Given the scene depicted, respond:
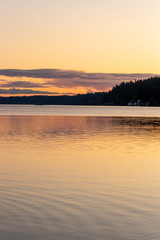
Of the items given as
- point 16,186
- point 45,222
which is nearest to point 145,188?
point 16,186

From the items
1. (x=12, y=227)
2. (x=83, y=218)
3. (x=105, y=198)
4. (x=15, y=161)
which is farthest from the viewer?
(x=15, y=161)

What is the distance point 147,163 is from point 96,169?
13.6 feet

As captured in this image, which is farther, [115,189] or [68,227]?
[115,189]

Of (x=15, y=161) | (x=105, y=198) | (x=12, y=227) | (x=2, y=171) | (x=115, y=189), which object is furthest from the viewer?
(x=15, y=161)

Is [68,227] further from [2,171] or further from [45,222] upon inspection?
[2,171]

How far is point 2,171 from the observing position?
71.2 ft

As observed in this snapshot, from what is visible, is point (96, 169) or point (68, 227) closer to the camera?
point (68, 227)

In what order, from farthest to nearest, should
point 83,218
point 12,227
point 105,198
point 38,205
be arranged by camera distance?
point 105,198 → point 38,205 → point 83,218 → point 12,227

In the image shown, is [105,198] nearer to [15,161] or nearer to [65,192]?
[65,192]

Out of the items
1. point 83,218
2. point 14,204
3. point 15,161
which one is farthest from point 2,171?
point 83,218

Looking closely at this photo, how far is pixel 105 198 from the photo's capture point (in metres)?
15.6

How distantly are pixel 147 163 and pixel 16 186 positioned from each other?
10622 mm

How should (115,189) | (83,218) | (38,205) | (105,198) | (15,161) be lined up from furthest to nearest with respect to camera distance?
(15,161) → (115,189) → (105,198) → (38,205) → (83,218)

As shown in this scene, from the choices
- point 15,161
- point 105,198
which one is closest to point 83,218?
point 105,198
